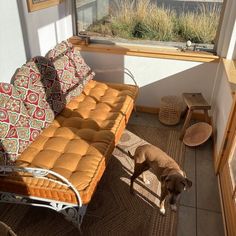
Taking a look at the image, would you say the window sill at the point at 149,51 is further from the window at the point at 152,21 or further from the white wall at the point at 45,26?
the white wall at the point at 45,26

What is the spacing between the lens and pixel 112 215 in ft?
6.95

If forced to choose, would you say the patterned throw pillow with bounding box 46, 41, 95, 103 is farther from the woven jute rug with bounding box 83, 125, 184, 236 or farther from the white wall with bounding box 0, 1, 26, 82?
the woven jute rug with bounding box 83, 125, 184, 236

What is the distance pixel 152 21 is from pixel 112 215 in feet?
7.46

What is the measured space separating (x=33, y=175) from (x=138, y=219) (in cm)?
91

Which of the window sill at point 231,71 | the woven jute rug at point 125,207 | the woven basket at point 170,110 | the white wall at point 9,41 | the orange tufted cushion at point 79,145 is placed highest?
the white wall at point 9,41

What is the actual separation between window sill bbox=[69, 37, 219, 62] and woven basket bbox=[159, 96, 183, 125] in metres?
0.50

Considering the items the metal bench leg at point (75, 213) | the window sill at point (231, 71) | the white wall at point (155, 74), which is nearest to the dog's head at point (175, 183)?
the metal bench leg at point (75, 213)

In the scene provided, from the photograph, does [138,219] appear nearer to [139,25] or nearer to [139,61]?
[139,61]

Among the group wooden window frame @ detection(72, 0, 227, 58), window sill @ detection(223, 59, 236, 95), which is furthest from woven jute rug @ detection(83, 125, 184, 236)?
wooden window frame @ detection(72, 0, 227, 58)

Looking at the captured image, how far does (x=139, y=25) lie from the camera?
324 cm

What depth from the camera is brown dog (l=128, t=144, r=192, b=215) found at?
184cm

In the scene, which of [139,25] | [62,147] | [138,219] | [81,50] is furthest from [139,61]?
[138,219]

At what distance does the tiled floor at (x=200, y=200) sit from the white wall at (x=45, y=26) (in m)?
1.93

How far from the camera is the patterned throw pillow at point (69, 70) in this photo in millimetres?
2689
